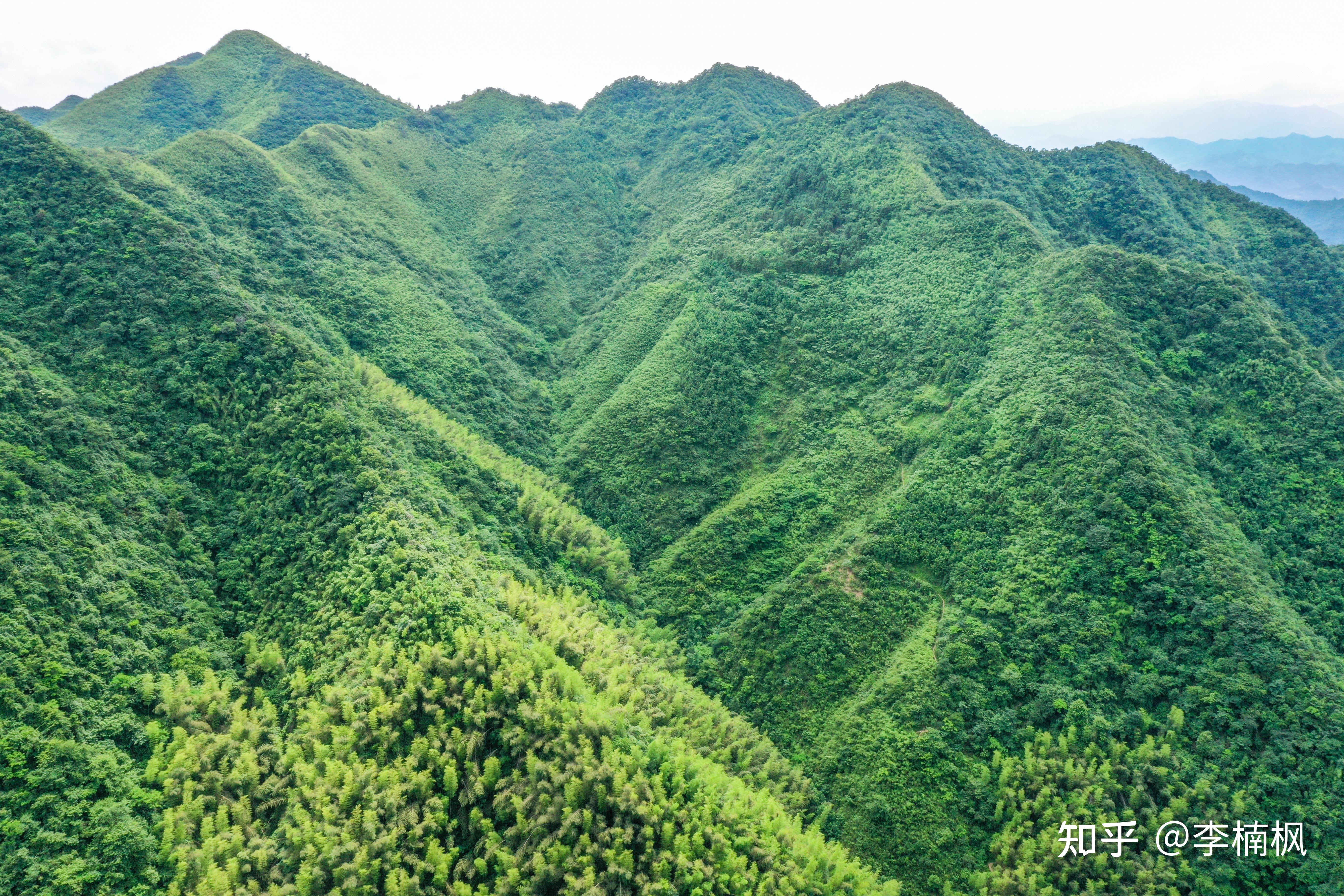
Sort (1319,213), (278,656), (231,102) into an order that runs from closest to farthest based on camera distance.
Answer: (278,656) → (231,102) → (1319,213)

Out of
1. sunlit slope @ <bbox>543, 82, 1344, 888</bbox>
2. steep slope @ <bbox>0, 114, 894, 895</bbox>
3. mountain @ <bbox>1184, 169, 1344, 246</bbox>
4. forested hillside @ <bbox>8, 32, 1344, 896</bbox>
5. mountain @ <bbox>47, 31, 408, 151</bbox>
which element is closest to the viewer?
steep slope @ <bbox>0, 114, 894, 895</bbox>

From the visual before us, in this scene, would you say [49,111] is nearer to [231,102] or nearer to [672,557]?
[231,102]

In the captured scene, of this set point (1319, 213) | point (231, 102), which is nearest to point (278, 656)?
point (231, 102)

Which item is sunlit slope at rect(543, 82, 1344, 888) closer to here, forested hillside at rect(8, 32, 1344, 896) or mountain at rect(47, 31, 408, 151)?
forested hillside at rect(8, 32, 1344, 896)

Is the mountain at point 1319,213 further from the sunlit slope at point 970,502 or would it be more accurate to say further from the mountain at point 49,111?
the mountain at point 49,111

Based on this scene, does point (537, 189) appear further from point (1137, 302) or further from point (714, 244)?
point (1137, 302)

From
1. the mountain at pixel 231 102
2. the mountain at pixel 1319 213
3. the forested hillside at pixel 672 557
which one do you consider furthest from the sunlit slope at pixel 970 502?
the mountain at pixel 1319 213

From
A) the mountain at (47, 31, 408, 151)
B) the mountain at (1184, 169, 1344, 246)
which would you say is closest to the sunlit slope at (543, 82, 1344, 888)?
the mountain at (47, 31, 408, 151)
